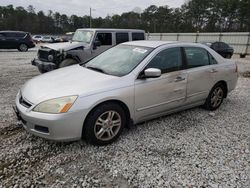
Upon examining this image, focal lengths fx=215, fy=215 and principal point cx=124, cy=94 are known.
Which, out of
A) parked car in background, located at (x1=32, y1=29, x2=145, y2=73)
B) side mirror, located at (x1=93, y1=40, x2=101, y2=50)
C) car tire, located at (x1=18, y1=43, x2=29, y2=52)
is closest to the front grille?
parked car in background, located at (x1=32, y1=29, x2=145, y2=73)

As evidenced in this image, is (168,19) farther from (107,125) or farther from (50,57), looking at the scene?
(107,125)

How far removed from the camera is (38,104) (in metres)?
2.77

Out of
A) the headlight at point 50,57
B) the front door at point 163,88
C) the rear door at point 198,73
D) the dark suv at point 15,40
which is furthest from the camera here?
the dark suv at point 15,40

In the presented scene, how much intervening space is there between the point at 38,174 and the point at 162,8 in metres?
64.1

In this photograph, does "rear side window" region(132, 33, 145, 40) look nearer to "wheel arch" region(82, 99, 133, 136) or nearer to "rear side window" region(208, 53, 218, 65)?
"rear side window" region(208, 53, 218, 65)

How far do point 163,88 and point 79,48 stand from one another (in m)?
4.58

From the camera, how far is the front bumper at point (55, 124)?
2.69m

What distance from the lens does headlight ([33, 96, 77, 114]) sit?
2.71 m

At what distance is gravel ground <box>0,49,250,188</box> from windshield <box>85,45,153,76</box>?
106 cm

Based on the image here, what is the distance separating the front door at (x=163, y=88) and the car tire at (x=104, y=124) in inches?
13.5

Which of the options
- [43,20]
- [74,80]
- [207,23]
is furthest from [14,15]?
[74,80]

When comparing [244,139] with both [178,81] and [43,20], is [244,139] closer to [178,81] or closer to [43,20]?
[178,81]

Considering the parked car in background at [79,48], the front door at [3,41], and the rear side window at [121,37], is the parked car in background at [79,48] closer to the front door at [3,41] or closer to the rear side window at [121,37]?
the rear side window at [121,37]

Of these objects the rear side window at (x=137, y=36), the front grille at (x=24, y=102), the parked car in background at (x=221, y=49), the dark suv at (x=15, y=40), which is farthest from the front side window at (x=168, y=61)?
the dark suv at (x=15, y=40)
